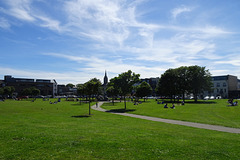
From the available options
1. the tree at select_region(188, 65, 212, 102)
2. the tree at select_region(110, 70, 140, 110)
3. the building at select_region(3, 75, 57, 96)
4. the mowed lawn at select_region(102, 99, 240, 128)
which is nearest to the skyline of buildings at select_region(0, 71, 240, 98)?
the building at select_region(3, 75, 57, 96)

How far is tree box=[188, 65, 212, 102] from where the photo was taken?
6469cm

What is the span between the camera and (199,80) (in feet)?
212

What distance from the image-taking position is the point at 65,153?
25.5 feet

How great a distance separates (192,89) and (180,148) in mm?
62476

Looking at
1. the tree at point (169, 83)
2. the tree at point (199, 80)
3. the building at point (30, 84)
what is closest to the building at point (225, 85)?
the tree at point (199, 80)

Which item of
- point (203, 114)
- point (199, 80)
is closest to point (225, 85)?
point (199, 80)

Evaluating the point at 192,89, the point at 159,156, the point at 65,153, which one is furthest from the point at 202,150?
the point at 192,89

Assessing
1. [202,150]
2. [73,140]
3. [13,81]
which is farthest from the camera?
[13,81]

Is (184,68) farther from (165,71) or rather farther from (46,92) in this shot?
(46,92)

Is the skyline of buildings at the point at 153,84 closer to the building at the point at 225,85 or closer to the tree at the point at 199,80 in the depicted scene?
the building at the point at 225,85

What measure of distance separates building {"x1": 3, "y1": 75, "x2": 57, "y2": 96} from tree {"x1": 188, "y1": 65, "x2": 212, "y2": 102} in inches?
4433

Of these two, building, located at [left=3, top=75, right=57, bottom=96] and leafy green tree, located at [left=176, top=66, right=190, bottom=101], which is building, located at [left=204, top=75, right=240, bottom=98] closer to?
leafy green tree, located at [left=176, top=66, right=190, bottom=101]

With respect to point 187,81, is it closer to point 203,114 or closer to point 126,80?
point 126,80

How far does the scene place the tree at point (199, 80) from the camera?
64.7 metres
